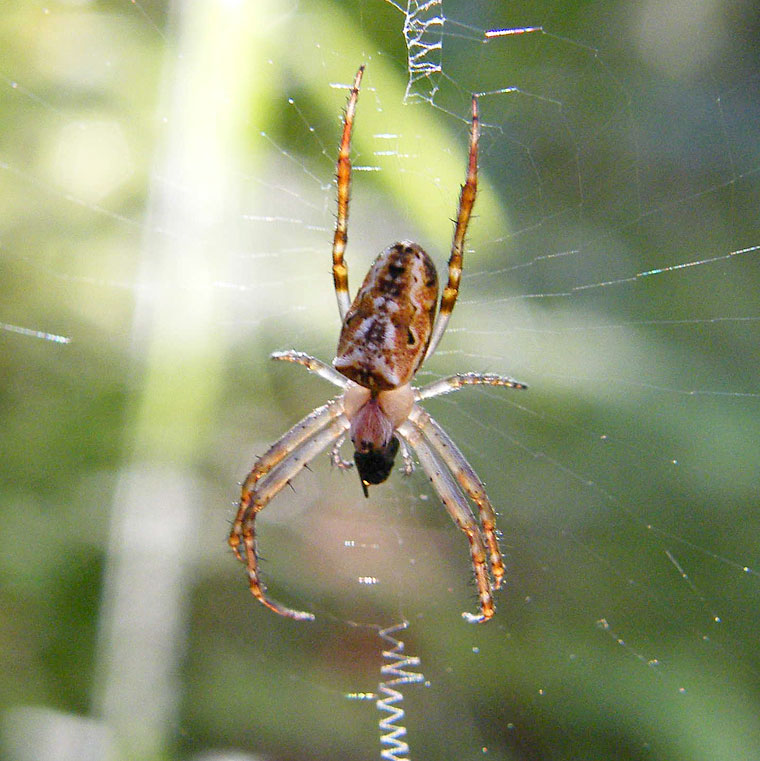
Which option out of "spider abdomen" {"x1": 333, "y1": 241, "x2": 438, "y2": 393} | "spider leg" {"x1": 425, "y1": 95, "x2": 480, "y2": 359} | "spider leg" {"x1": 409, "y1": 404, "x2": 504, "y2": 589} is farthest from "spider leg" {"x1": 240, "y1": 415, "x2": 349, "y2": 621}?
"spider leg" {"x1": 425, "y1": 95, "x2": 480, "y2": 359}

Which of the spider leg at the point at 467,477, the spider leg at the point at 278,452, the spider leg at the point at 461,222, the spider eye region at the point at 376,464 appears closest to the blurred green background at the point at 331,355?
the spider leg at the point at 467,477

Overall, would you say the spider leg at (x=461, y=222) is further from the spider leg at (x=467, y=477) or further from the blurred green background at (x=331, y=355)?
the blurred green background at (x=331, y=355)

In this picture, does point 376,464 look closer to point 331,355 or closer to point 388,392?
point 388,392

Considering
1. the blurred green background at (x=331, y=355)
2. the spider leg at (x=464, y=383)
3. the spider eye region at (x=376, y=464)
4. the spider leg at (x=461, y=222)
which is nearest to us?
the spider leg at (x=461, y=222)

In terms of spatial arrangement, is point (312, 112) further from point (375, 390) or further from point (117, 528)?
point (117, 528)

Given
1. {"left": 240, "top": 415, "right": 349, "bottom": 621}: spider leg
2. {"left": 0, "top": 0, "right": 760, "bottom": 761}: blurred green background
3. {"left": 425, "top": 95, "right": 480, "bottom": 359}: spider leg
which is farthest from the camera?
{"left": 0, "top": 0, "right": 760, "bottom": 761}: blurred green background

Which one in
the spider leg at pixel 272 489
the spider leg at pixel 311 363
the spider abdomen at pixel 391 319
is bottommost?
the spider leg at pixel 272 489

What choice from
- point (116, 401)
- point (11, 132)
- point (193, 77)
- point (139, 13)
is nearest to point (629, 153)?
point (193, 77)

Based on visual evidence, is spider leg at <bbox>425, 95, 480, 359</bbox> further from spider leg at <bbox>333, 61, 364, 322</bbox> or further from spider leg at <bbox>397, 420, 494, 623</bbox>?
spider leg at <bbox>397, 420, 494, 623</bbox>
